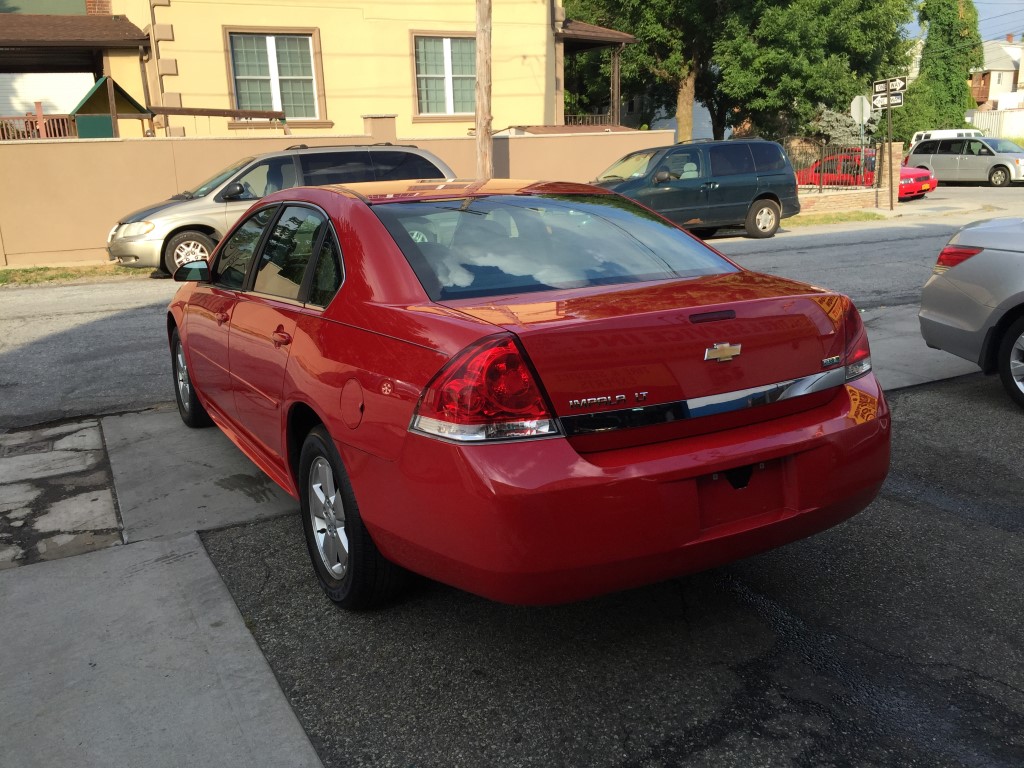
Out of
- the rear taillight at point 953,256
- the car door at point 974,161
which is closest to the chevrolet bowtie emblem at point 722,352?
the rear taillight at point 953,256

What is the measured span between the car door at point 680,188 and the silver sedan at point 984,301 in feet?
Result: 34.3

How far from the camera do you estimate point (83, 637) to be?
11.4 feet

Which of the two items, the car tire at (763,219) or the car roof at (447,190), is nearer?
the car roof at (447,190)

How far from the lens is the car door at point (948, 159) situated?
34.5 meters

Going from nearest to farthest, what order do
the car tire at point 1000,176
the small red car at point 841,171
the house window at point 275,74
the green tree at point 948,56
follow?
the house window at point 275,74 < the small red car at point 841,171 < the car tire at point 1000,176 < the green tree at point 948,56

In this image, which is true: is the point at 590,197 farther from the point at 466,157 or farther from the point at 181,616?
the point at 466,157

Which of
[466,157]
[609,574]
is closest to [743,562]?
[609,574]

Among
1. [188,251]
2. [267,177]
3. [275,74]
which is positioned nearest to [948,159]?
[275,74]

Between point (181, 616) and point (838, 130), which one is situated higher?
point (838, 130)

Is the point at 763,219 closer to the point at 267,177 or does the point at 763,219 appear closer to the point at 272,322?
the point at 267,177

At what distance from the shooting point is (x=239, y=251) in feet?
16.2

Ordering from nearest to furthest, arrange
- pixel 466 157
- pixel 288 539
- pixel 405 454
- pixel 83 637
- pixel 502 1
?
1. pixel 405 454
2. pixel 83 637
3. pixel 288 539
4. pixel 466 157
5. pixel 502 1

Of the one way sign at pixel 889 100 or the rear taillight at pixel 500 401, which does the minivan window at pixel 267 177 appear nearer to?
the rear taillight at pixel 500 401

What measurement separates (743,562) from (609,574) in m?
1.32
